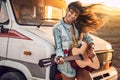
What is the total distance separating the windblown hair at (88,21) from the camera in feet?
17.6

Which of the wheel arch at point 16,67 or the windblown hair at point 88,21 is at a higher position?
the windblown hair at point 88,21

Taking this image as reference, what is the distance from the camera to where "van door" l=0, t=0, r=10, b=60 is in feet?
19.9

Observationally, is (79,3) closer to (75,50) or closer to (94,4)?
(94,4)

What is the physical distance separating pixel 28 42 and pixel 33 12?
98 cm

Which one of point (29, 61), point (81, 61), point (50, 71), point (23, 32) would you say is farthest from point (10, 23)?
point (81, 61)

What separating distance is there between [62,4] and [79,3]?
2139 mm

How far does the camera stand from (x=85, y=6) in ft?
17.3

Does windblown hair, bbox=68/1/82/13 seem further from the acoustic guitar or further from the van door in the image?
the van door

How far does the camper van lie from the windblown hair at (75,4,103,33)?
1.76 ft

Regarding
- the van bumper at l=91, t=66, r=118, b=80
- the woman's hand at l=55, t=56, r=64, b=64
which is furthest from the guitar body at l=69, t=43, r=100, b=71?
the van bumper at l=91, t=66, r=118, b=80

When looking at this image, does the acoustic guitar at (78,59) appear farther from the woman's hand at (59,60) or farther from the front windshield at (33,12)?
the front windshield at (33,12)

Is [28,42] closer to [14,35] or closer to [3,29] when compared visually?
[14,35]

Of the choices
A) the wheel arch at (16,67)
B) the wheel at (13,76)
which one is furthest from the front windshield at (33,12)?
the wheel at (13,76)

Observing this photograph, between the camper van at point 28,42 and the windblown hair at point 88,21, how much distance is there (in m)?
0.54
